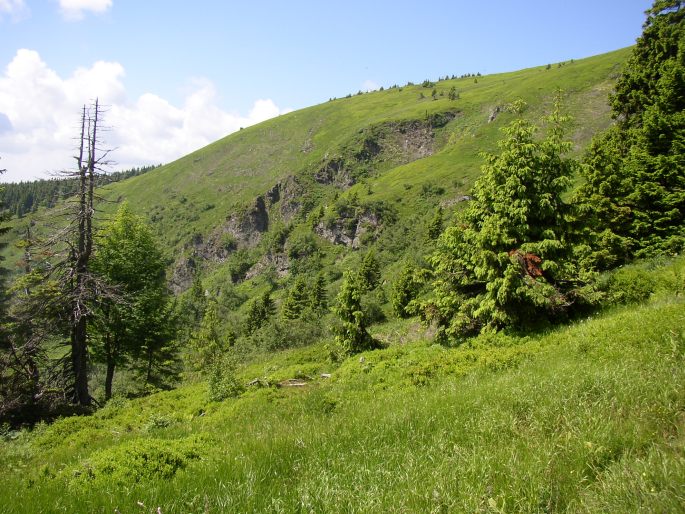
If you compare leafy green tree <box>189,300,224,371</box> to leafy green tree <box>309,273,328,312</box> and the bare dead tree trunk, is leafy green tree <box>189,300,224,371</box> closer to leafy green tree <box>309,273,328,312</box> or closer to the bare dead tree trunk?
leafy green tree <box>309,273,328,312</box>

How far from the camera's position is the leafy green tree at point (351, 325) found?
72.0 ft

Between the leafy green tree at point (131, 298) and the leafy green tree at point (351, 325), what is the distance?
12.0 m

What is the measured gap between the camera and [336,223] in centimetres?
12656

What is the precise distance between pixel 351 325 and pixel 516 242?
10.7m

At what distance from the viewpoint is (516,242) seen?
45.9 feet

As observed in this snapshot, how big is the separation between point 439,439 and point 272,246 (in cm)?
13316

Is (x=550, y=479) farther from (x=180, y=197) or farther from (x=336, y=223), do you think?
(x=180, y=197)

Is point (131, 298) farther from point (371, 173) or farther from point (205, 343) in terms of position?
point (371, 173)

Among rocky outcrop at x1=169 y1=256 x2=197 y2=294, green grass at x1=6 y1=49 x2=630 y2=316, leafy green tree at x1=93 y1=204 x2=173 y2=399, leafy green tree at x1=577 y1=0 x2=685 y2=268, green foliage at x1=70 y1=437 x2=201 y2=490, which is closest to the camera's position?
green foliage at x1=70 y1=437 x2=201 y2=490

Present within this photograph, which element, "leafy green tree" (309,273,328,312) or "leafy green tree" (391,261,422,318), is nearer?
"leafy green tree" (391,261,422,318)

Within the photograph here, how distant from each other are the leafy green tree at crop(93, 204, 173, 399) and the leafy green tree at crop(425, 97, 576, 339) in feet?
61.4

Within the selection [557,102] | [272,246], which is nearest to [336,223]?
[272,246]

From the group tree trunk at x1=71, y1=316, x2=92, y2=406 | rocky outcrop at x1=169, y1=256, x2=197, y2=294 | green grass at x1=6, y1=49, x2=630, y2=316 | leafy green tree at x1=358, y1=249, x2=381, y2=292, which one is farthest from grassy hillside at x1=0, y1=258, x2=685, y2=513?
rocky outcrop at x1=169, y1=256, x2=197, y2=294

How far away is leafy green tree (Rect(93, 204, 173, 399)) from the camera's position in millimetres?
23969
